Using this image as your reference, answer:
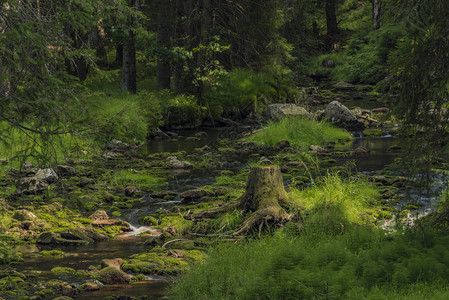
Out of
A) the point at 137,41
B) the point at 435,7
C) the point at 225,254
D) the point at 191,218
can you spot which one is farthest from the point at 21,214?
the point at 137,41

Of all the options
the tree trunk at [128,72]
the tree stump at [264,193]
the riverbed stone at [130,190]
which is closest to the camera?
the tree stump at [264,193]

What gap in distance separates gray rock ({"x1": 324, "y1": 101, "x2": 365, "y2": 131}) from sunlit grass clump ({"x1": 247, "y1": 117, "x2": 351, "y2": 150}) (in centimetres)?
130

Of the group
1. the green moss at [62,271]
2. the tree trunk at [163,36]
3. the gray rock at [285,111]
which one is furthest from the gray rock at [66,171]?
the gray rock at [285,111]

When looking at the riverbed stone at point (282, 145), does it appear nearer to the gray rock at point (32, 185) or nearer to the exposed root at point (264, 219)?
the gray rock at point (32, 185)

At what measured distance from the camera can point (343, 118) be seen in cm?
2114

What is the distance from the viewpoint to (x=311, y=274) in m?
5.56

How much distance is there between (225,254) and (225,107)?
16965 mm

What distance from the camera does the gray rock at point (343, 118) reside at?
2095 centimetres

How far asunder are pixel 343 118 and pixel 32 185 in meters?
12.7

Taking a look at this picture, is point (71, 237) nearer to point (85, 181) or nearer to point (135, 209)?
point (135, 209)

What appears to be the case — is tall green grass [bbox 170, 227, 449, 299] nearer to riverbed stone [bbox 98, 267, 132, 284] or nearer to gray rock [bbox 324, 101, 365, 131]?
riverbed stone [bbox 98, 267, 132, 284]

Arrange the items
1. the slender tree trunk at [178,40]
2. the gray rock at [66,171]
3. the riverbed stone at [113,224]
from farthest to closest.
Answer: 1. the slender tree trunk at [178,40]
2. the gray rock at [66,171]
3. the riverbed stone at [113,224]

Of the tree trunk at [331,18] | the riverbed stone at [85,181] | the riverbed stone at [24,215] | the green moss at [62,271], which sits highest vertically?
the tree trunk at [331,18]

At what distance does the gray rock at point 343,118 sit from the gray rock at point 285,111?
931 mm
